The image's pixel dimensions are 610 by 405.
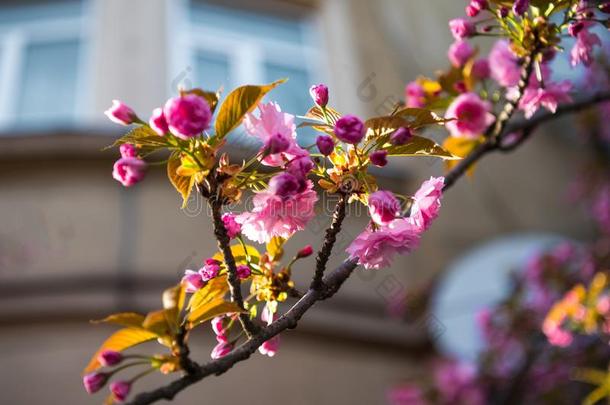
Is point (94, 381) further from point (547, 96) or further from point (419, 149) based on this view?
point (547, 96)

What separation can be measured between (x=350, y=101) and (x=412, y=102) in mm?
2325

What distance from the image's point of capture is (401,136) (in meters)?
1.09

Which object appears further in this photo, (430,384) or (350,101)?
(350,101)

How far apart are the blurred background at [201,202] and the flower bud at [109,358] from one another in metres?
1.77

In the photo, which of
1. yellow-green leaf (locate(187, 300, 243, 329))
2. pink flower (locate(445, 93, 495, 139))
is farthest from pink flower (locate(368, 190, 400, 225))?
pink flower (locate(445, 93, 495, 139))

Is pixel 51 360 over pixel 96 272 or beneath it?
beneath

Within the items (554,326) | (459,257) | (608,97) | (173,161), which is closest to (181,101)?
(173,161)

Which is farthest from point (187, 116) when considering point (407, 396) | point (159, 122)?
point (407, 396)

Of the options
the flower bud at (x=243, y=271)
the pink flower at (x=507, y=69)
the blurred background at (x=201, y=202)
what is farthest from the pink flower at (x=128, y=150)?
the blurred background at (x=201, y=202)

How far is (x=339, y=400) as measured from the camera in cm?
298

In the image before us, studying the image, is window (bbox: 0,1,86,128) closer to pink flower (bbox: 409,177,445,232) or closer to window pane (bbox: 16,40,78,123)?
window pane (bbox: 16,40,78,123)

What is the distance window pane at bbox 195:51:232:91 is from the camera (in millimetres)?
3996

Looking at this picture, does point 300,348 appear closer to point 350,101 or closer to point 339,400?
point 339,400

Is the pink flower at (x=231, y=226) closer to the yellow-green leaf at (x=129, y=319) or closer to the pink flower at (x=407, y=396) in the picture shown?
the yellow-green leaf at (x=129, y=319)
